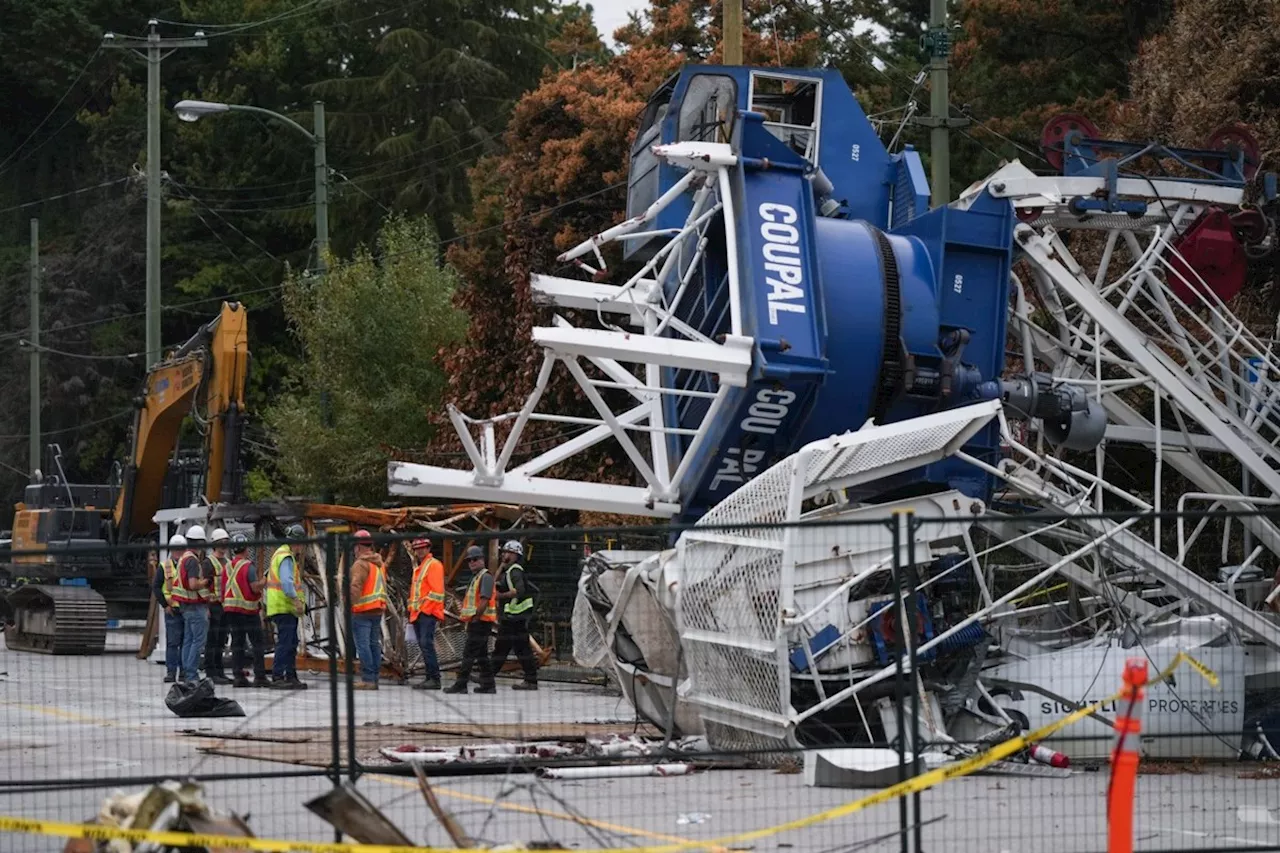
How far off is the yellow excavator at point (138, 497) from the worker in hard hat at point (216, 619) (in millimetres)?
3333

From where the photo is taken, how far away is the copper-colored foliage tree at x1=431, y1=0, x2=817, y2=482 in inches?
1006

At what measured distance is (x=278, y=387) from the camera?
54875mm

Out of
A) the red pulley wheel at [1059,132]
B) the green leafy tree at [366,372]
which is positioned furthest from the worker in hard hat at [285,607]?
the green leafy tree at [366,372]

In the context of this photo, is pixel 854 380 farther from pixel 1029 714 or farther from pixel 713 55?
pixel 713 55

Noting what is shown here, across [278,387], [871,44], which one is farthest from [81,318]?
[871,44]

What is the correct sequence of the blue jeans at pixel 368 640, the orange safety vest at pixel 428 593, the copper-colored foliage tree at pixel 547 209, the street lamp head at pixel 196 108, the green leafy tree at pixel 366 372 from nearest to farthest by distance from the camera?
1. the blue jeans at pixel 368 640
2. the orange safety vest at pixel 428 593
3. the copper-colored foliage tree at pixel 547 209
4. the street lamp head at pixel 196 108
5. the green leafy tree at pixel 366 372

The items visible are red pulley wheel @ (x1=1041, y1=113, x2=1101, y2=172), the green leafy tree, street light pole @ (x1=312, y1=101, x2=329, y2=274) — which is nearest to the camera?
red pulley wheel @ (x1=1041, y1=113, x2=1101, y2=172)

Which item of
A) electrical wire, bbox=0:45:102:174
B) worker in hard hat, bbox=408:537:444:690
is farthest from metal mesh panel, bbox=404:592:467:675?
electrical wire, bbox=0:45:102:174

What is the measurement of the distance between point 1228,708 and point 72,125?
59.4 m

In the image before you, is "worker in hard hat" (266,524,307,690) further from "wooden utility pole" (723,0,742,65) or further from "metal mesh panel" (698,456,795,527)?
"metal mesh panel" (698,456,795,527)

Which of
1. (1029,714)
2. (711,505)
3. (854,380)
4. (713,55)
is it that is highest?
(713,55)

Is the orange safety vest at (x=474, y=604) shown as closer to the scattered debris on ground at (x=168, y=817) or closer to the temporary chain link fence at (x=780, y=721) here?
the temporary chain link fence at (x=780, y=721)

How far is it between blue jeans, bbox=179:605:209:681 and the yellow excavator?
454 centimetres

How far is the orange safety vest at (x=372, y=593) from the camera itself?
18.1 metres
